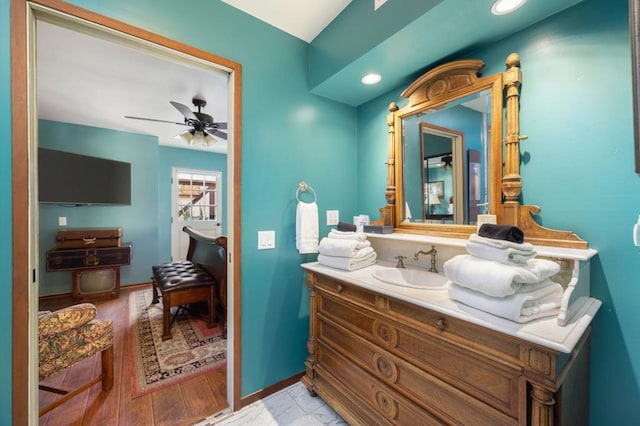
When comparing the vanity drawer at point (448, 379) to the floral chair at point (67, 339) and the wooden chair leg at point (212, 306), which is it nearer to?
the floral chair at point (67, 339)

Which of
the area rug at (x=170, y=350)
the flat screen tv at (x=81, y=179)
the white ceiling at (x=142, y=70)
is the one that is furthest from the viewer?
the flat screen tv at (x=81, y=179)

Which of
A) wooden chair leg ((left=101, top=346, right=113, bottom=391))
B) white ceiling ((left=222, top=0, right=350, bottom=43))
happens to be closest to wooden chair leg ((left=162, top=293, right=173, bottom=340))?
wooden chair leg ((left=101, top=346, right=113, bottom=391))

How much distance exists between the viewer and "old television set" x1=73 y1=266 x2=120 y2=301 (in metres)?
3.52

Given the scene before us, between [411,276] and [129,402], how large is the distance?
6.60 feet

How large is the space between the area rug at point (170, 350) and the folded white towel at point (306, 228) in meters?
1.29

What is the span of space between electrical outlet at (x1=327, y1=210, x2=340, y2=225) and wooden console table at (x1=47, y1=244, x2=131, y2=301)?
3337mm

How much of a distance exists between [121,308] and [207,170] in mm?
2922

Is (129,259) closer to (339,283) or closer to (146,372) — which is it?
(146,372)

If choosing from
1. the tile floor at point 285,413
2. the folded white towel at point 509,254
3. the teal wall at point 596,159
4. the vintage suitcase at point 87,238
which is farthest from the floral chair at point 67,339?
the teal wall at point 596,159

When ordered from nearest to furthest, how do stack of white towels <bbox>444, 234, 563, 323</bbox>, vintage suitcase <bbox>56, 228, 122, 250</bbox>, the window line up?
stack of white towels <bbox>444, 234, 563, 323</bbox> → vintage suitcase <bbox>56, 228, 122, 250</bbox> → the window

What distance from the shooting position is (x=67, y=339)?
59.2 inches

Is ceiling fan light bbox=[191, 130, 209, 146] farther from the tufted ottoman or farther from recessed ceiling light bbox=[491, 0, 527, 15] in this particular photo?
recessed ceiling light bbox=[491, 0, 527, 15]

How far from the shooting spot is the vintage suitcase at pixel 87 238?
3441 millimetres

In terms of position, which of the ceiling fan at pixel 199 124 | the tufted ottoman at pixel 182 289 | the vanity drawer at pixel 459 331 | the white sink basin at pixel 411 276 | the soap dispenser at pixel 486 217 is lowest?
the tufted ottoman at pixel 182 289
